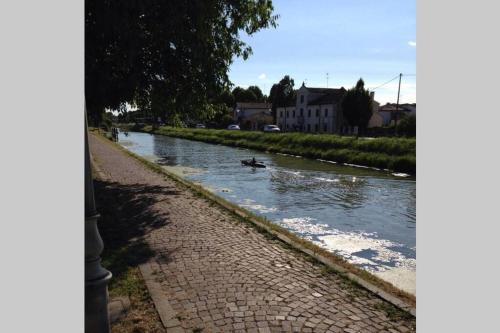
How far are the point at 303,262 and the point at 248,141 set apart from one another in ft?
145

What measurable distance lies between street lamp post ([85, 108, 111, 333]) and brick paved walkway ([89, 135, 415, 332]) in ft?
4.08

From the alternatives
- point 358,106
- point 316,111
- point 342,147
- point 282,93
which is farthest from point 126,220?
point 282,93

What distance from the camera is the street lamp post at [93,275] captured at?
10.6 feet

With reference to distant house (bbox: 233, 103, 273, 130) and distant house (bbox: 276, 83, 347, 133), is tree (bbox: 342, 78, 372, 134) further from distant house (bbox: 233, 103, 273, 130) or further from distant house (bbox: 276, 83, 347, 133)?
distant house (bbox: 233, 103, 273, 130)

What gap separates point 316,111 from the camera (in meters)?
65.9

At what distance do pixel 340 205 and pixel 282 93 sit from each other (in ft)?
254

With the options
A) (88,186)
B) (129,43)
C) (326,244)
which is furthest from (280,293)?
(129,43)

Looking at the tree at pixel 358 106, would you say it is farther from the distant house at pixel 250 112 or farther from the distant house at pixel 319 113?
the distant house at pixel 250 112

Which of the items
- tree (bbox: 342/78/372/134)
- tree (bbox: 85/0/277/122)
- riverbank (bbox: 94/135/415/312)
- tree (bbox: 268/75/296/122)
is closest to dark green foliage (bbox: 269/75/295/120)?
tree (bbox: 268/75/296/122)

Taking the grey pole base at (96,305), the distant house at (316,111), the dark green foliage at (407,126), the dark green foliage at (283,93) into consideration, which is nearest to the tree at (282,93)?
the dark green foliage at (283,93)

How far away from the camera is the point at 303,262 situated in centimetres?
684

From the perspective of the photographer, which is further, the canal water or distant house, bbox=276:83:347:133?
distant house, bbox=276:83:347:133

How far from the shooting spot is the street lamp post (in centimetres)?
324

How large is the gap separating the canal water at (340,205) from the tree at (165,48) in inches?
188
